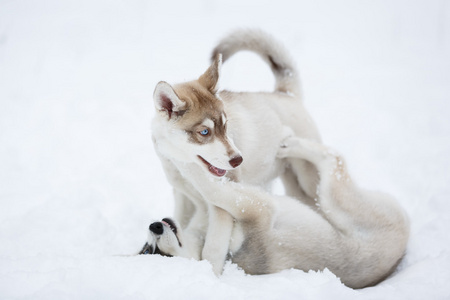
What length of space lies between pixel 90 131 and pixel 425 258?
5.08 meters

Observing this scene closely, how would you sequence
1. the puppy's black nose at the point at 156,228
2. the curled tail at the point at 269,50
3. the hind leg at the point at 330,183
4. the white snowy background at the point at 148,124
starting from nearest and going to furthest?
1. the white snowy background at the point at 148,124
2. the puppy's black nose at the point at 156,228
3. the hind leg at the point at 330,183
4. the curled tail at the point at 269,50

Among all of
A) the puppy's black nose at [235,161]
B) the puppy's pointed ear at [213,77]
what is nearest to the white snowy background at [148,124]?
the puppy's black nose at [235,161]

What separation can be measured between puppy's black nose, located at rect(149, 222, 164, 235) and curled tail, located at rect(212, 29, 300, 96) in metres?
1.99

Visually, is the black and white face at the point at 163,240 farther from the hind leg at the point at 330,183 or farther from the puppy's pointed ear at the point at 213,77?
the hind leg at the point at 330,183

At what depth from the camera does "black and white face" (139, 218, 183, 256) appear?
3.25m

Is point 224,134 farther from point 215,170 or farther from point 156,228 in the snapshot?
point 156,228

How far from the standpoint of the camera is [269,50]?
4543 millimetres

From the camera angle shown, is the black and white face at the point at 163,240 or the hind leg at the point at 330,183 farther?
the hind leg at the point at 330,183

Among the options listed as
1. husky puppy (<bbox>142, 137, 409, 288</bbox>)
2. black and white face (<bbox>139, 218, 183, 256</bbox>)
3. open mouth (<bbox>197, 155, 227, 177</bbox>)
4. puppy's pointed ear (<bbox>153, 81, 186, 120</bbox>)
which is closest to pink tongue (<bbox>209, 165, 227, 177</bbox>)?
open mouth (<bbox>197, 155, 227, 177</bbox>)

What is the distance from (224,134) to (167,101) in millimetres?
519

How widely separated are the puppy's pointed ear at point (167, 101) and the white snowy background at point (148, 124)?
1162mm

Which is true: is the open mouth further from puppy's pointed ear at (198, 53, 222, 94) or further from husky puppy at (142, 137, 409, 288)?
puppy's pointed ear at (198, 53, 222, 94)

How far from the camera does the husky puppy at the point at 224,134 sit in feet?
9.99

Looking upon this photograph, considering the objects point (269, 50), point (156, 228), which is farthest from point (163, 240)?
point (269, 50)
